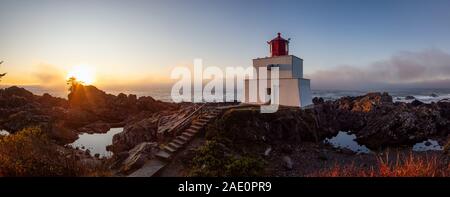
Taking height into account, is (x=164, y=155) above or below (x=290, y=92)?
below

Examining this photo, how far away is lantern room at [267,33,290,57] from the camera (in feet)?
77.5

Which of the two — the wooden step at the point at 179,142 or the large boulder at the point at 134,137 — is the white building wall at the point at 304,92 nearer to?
the wooden step at the point at 179,142

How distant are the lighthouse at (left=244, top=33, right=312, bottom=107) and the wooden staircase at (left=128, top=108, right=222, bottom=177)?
6.79 m

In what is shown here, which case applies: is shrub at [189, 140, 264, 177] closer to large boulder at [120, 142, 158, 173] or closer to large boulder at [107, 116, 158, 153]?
large boulder at [120, 142, 158, 173]

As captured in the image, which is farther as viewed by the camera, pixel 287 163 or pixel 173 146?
pixel 287 163

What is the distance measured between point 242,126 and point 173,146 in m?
5.39

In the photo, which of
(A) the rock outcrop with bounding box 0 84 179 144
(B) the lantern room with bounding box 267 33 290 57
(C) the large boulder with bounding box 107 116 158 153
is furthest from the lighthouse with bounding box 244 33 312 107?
(A) the rock outcrop with bounding box 0 84 179 144

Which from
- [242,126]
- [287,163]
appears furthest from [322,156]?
[242,126]

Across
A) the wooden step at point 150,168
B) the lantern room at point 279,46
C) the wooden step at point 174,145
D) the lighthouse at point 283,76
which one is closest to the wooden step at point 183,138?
the wooden step at point 174,145

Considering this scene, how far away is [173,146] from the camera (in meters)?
14.1

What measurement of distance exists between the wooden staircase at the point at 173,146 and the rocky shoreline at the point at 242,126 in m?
0.44

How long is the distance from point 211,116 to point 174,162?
5556 mm

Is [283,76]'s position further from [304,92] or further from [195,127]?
[195,127]
